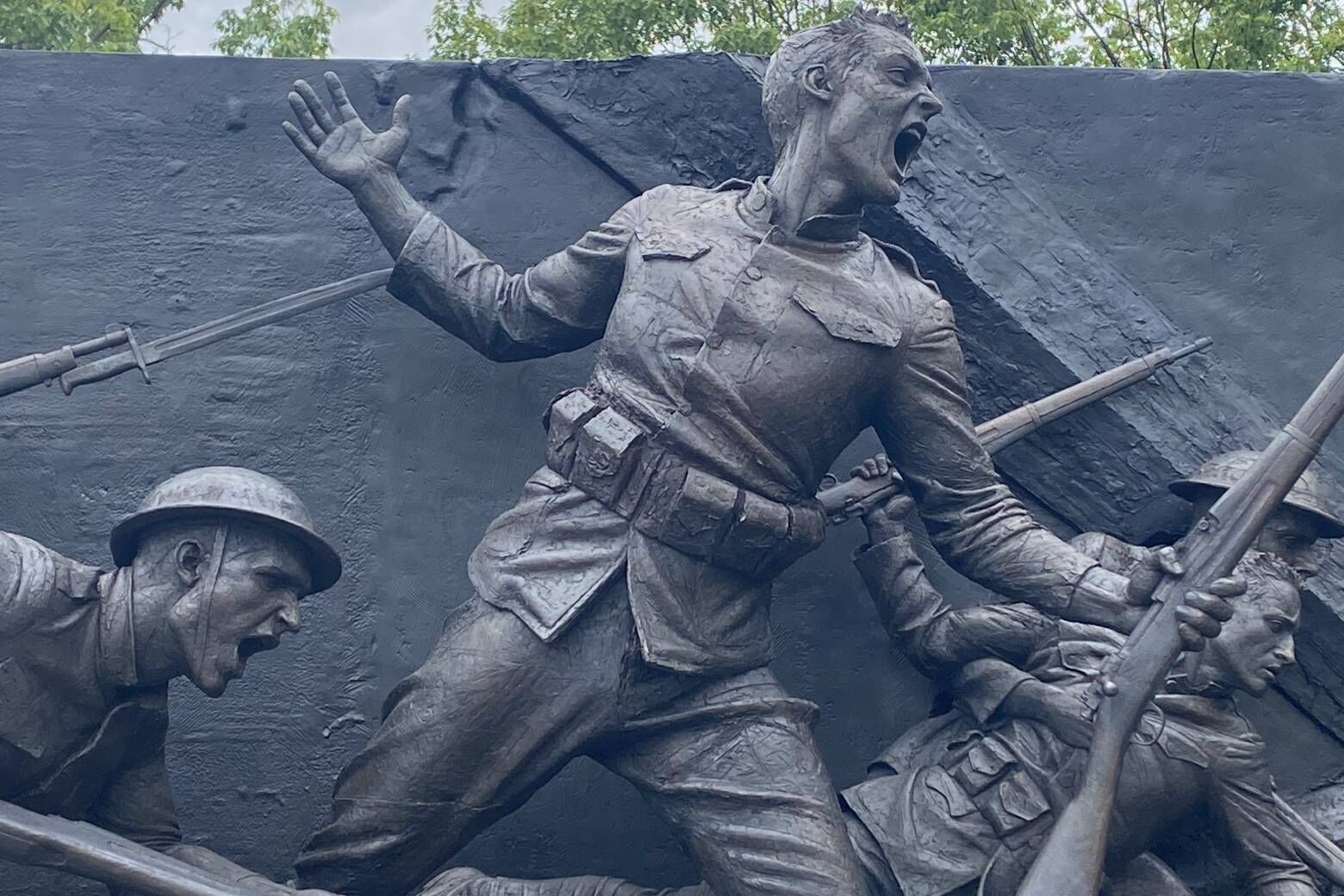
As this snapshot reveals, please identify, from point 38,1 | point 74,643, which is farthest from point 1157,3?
point 74,643

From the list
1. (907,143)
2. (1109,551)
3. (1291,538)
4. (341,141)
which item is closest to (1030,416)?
(1109,551)

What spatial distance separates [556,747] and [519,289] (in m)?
1.17

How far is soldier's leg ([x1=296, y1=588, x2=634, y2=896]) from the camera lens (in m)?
5.05

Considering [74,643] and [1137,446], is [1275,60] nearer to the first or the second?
[1137,446]

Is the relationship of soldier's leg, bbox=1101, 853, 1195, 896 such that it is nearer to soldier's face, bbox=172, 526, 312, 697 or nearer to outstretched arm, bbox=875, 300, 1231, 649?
outstretched arm, bbox=875, 300, 1231, 649

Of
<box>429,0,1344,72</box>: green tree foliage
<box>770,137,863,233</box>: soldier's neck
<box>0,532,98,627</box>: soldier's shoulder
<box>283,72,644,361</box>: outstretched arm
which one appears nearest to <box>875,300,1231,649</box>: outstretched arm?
<box>770,137,863,233</box>: soldier's neck

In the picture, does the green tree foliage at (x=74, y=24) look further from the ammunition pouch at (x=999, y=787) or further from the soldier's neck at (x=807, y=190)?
the ammunition pouch at (x=999, y=787)

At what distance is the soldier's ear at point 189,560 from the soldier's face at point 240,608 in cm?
4

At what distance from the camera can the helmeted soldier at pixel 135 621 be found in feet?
16.0

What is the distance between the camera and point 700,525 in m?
5.06

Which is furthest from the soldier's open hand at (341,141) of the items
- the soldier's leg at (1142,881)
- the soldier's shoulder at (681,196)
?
the soldier's leg at (1142,881)

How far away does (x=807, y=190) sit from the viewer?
5223 millimetres

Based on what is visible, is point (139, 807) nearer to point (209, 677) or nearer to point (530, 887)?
point (209, 677)

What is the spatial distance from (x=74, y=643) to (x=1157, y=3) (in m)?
10.3
